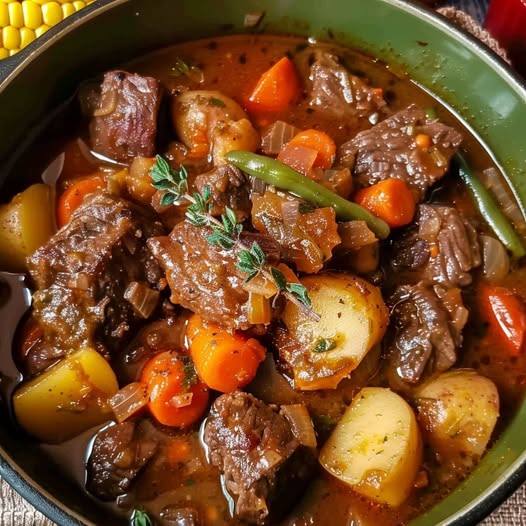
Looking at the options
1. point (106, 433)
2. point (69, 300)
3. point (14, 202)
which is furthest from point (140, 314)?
point (14, 202)

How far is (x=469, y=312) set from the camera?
10.2 feet

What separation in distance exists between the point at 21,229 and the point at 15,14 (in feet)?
4.48

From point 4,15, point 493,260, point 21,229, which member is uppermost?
point 493,260

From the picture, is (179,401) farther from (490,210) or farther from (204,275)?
(490,210)

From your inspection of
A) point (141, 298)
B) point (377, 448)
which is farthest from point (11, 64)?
point (377, 448)

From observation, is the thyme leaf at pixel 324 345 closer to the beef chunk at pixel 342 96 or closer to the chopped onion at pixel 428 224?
the chopped onion at pixel 428 224

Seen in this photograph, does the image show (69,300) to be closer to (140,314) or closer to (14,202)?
(140,314)

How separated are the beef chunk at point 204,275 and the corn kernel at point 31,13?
1.60 m

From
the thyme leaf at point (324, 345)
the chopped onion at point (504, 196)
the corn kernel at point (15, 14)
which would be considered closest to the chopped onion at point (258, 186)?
the thyme leaf at point (324, 345)

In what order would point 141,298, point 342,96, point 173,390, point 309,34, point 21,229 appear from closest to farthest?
point 173,390, point 141,298, point 21,229, point 342,96, point 309,34

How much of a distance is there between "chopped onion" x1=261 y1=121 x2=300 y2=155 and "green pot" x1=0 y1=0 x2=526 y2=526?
53 cm

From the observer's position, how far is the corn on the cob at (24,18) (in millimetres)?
3764

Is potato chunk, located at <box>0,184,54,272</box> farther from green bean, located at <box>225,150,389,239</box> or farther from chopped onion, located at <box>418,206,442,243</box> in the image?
chopped onion, located at <box>418,206,442,243</box>

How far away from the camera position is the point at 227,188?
A: 9.71 feet
